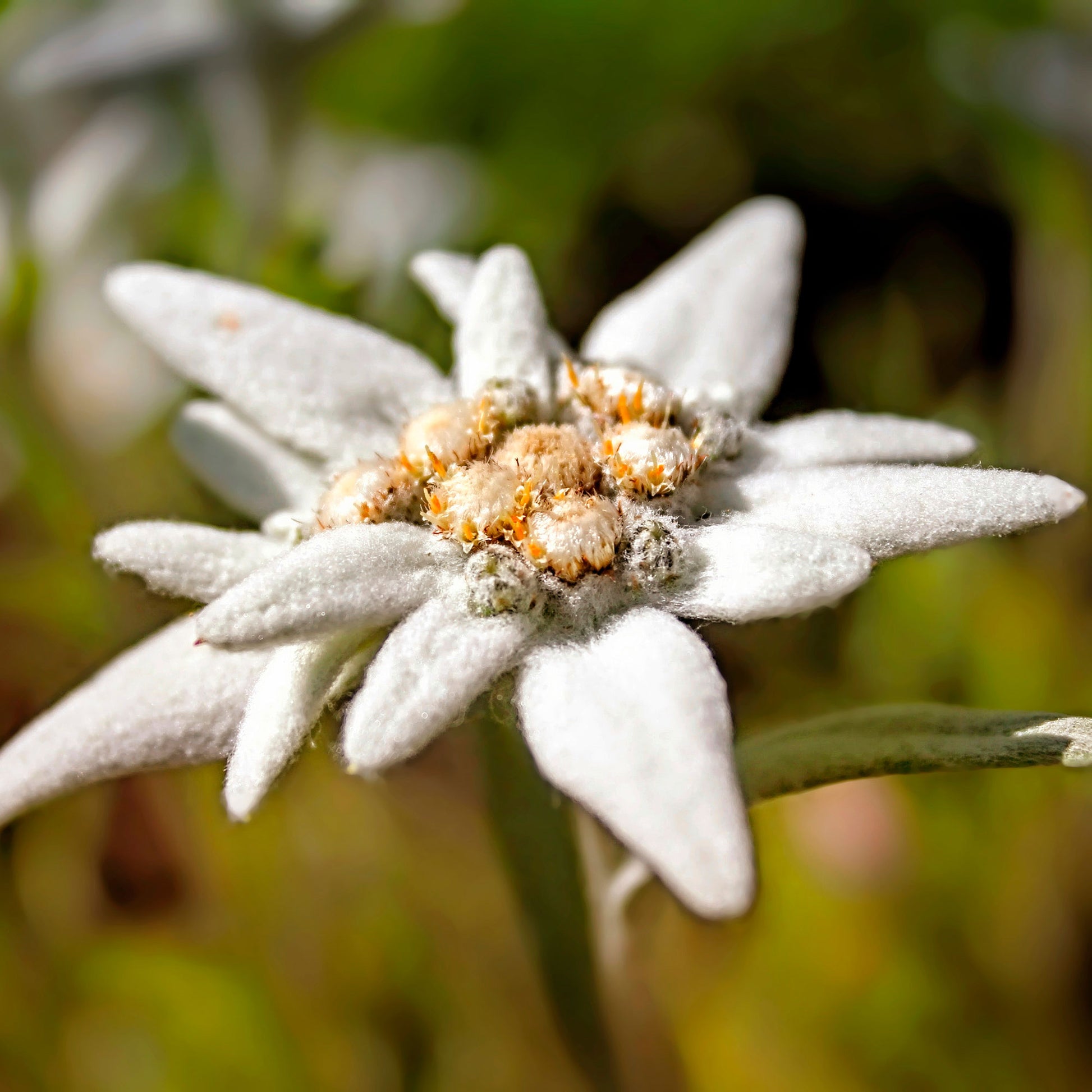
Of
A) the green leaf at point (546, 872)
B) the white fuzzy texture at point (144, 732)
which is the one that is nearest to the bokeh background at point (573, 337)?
the green leaf at point (546, 872)

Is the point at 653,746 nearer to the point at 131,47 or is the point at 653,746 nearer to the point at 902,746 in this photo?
the point at 902,746

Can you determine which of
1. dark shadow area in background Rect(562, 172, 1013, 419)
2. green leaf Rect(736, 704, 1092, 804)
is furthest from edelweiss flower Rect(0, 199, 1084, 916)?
dark shadow area in background Rect(562, 172, 1013, 419)

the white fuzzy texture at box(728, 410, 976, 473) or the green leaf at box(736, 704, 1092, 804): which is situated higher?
the white fuzzy texture at box(728, 410, 976, 473)

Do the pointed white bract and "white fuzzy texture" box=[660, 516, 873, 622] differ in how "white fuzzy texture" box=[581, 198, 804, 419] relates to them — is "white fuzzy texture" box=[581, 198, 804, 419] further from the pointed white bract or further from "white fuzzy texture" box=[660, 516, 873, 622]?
the pointed white bract

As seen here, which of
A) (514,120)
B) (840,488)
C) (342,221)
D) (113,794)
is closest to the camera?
(840,488)

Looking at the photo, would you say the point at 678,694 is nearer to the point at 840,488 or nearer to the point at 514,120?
the point at 840,488

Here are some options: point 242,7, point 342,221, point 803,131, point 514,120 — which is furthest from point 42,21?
point 803,131
